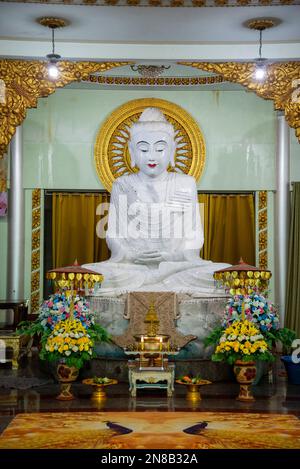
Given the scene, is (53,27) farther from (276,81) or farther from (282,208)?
(282,208)

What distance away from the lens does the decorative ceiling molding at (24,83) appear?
775cm

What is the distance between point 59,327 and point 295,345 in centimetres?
307

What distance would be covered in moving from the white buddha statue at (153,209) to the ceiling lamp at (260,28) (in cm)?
245

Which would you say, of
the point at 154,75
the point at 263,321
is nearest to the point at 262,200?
the point at 154,75

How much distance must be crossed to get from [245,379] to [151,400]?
2.67 feet

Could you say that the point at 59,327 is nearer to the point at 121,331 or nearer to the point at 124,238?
the point at 121,331

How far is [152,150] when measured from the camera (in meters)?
10.1

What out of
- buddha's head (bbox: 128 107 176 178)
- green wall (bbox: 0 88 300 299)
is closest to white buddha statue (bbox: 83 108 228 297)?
buddha's head (bbox: 128 107 176 178)

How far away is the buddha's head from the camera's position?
33.2 ft

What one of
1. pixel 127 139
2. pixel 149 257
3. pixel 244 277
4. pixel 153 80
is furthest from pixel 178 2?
pixel 127 139

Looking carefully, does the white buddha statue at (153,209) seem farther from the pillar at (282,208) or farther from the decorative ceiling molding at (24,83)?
the decorative ceiling molding at (24,83)

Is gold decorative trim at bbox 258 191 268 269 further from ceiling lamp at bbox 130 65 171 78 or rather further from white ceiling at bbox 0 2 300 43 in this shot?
white ceiling at bbox 0 2 300 43

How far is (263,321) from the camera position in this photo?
25.4 feet

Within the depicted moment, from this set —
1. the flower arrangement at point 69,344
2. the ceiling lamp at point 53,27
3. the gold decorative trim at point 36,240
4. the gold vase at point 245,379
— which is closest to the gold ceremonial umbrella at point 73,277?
the flower arrangement at point 69,344
